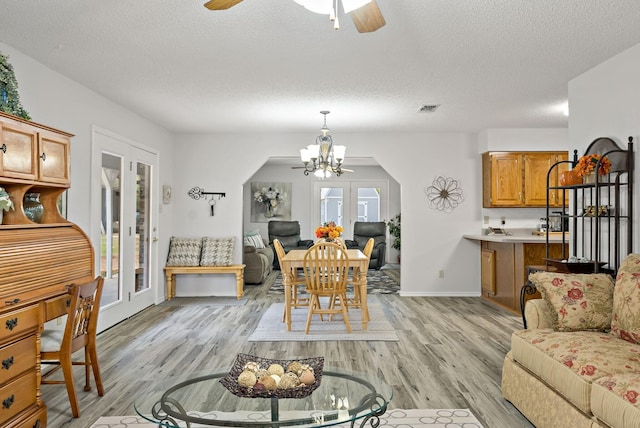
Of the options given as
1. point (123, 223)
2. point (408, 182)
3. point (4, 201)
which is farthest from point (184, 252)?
point (4, 201)

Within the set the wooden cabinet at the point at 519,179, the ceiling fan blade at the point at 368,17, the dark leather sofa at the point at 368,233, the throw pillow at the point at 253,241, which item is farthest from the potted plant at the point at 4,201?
the dark leather sofa at the point at 368,233

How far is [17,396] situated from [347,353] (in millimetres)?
2472

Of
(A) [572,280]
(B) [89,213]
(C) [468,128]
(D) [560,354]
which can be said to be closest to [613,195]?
(A) [572,280]

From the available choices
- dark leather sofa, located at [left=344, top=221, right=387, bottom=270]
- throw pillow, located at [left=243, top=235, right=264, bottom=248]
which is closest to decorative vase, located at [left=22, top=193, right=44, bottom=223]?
throw pillow, located at [left=243, top=235, right=264, bottom=248]

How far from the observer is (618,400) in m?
2.04

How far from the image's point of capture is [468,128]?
686cm

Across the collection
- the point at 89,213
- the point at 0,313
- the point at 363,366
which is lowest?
the point at 363,366

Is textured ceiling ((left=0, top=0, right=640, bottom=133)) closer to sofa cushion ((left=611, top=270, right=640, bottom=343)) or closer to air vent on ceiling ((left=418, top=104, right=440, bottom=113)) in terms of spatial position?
air vent on ceiling ((left=418, top=104, right=440, bottom=113))

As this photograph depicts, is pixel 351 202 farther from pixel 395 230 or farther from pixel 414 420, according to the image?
pixel 414 420

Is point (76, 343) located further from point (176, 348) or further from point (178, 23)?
point (178, 23)

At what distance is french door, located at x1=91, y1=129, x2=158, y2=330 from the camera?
192 inches

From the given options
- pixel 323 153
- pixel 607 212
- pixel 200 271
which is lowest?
pixel 200 271

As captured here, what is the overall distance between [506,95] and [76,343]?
14.4 ft

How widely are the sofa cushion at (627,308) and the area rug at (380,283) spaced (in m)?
4.75
